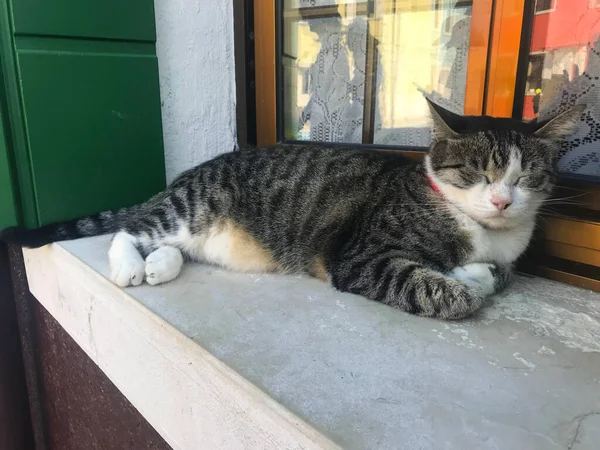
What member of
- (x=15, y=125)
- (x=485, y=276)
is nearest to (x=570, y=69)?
(x=485, y=276)

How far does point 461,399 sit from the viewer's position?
750mm

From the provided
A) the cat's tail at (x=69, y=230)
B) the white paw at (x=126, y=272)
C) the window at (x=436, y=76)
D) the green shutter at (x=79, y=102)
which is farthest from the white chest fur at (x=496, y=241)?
the green shutter at (x=79, y=102)

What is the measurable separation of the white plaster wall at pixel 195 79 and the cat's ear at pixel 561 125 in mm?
1252

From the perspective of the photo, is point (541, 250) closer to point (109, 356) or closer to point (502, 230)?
point (502, 230)

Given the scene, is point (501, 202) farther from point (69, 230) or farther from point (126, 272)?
point (69, 230)

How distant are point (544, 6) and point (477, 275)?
73 centimetres

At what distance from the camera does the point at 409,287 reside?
1.08 m

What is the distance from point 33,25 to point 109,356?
3.67ft

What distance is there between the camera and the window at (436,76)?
1184 millimetres

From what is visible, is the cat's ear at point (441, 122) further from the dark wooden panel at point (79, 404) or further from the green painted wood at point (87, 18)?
the green painted wood at point (87, 18)

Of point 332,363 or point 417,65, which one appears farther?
point 417,65

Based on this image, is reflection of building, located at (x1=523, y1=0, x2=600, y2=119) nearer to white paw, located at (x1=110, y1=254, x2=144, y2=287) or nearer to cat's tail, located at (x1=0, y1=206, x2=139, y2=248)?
white paw, located at (x1=110, y1=254, x2=144, y2=287)

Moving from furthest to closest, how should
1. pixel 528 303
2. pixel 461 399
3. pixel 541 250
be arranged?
pixel 541 250
pixel 528 303
pixel 461 399

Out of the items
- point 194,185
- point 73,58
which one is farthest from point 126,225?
point 73,58
